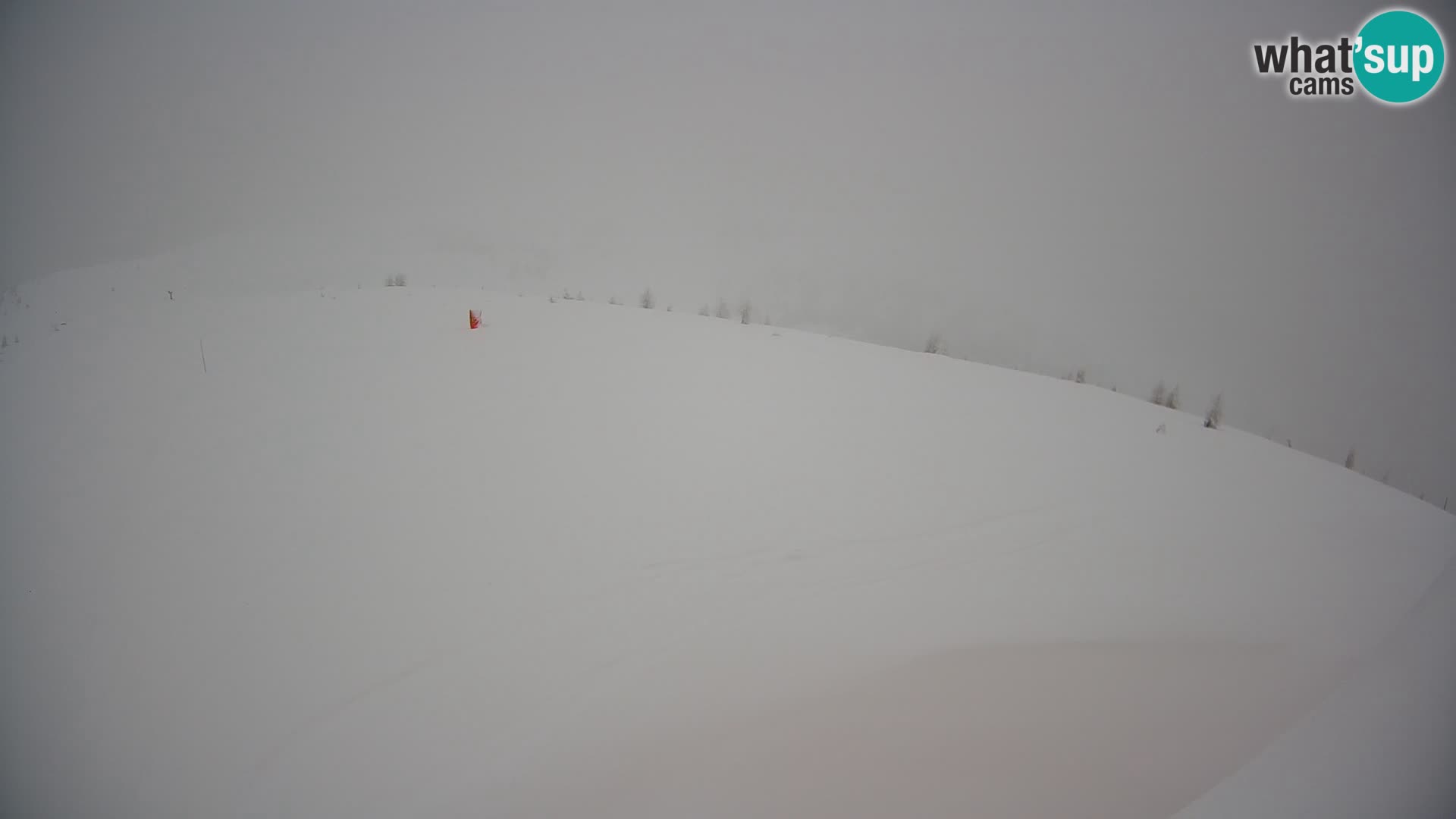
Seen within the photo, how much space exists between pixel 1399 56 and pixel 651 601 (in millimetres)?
4270

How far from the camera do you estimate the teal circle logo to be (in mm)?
2791

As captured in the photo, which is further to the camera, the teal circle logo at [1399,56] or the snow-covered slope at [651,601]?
Result: the teal circle logo at [1399,56]

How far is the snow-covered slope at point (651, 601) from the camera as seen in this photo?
131 cm

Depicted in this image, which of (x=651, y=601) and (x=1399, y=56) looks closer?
(x=651, y=601)

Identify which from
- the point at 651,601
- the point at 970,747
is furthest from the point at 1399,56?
the point at 651,601

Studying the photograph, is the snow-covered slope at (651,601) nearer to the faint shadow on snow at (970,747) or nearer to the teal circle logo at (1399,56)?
the faint shadow on snow at (970,747)

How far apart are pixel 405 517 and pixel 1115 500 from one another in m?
2.97

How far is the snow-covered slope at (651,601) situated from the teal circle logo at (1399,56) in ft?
6.18

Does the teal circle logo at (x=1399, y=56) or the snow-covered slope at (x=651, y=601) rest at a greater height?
the teal circle logo at (x=1399, y=56)

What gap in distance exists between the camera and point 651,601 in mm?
1914

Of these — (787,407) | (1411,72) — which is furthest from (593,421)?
(1411,72)

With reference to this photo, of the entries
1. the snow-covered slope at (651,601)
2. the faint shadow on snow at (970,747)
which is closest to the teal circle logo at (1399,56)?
the snow-covered slope at (651,601)

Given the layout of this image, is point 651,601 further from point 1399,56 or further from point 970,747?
point 1399,56

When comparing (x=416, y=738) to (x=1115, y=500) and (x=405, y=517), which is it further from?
(x=1115, y=500)
